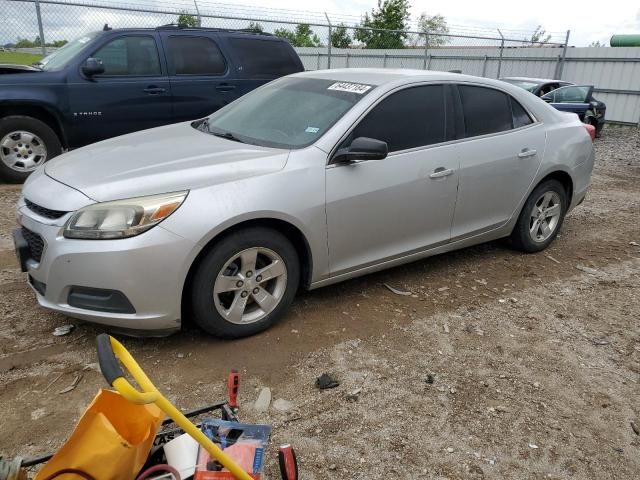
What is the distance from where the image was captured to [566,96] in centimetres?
1295

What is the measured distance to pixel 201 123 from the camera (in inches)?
170

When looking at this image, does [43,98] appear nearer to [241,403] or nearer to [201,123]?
[201,123]

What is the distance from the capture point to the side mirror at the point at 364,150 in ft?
10.8

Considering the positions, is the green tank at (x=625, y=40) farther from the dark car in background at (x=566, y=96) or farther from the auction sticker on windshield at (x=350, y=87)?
the auction sticker on windshield at (x=350, y=87)

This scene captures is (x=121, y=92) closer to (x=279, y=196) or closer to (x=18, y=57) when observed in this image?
(x=18, y=57)

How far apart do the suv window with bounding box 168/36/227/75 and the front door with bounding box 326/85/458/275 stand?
13.4 feet

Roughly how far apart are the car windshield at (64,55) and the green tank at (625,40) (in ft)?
70.8

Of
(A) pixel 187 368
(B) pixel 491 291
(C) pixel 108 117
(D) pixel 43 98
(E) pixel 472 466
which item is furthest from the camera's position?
(C) pixel 108 117

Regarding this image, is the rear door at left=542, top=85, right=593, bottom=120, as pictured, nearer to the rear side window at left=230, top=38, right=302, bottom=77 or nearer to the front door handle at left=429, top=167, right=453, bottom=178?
the rear side window at left=230, top=38, right=302, bottom=77

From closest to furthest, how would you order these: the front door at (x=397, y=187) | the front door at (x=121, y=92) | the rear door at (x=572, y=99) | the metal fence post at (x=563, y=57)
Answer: the front door at (x=397, y=187) < the front door at (x=121, y=92) < the rear door at (x=572, y=99) < the metal fence post at (x=563, y=57)

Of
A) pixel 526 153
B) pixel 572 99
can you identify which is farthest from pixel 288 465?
pixel 572 99

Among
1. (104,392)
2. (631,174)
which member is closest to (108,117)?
(104,392)

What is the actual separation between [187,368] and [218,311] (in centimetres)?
36

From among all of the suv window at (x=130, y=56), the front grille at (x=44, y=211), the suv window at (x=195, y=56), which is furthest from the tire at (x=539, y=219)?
the suv window at (x=130, y=56)
